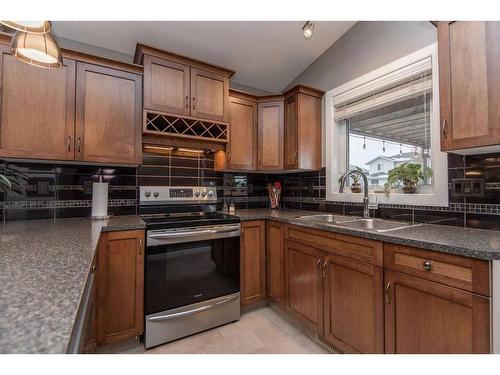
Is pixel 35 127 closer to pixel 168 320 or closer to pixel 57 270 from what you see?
pixel 57 270

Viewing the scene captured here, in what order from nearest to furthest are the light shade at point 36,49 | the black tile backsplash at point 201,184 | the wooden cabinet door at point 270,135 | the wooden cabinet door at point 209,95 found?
the light shade at point 36,49
the black tile backsplash at point 201,184
the wooden cabinet door at point 209,95
the wooden cabinet door at point 270,135

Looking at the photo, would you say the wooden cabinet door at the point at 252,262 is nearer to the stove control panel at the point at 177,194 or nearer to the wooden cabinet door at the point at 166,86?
the stove control panel at the point at 177,194

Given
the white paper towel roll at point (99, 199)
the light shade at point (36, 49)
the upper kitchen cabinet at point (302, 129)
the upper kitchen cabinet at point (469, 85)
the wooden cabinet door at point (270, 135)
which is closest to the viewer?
the light shade at point (36, 49)

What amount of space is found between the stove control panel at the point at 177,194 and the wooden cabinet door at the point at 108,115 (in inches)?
15.2

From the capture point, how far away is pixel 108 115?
1.91 metres

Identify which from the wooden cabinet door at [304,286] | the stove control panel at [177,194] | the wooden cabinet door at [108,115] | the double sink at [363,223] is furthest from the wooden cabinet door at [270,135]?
the wooden cabinet door at [108,115]

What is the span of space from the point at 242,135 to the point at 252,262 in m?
1.30

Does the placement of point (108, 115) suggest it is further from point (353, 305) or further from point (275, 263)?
point (353, 305)

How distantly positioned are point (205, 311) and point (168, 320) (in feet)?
0.93

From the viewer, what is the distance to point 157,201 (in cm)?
231

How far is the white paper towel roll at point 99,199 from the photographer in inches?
76.6

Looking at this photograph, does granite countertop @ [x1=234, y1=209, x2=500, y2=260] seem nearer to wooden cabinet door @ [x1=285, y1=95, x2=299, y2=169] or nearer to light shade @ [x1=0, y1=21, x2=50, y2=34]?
wooden cabinet door @ [x1=285, y1=95, x2=299, y2=169]

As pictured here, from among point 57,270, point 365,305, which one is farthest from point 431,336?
point 57,270

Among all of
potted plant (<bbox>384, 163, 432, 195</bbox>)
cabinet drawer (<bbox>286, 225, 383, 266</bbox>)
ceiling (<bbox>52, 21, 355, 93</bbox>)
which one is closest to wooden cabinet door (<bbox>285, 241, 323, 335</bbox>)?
cabinet drawer (<bbox>286, 225, 383, 266</bbox>)
